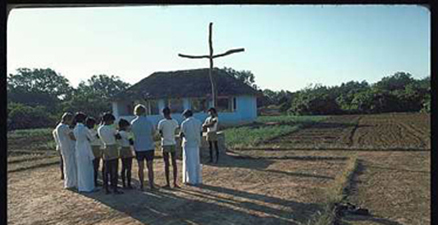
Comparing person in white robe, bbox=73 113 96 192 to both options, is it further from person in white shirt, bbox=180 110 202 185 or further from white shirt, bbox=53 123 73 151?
person in white shirt, bbox=180 110 202 185

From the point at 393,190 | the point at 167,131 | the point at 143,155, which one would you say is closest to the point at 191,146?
the point at 167,131

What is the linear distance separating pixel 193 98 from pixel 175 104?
6.27ft

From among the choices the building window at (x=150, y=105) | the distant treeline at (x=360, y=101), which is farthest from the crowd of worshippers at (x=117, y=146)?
the distant treeline at (x=360, y=101)

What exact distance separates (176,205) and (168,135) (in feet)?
5.04

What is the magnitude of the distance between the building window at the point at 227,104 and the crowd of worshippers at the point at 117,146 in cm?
1935

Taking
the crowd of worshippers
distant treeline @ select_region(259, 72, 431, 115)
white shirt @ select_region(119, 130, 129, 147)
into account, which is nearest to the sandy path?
the crowd of worshippers

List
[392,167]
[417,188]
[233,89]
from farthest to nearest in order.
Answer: [233,89], [392,167], [417,188]

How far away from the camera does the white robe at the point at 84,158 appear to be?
7.44 meters

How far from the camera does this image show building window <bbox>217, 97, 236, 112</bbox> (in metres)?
27.5

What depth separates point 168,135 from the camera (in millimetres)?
7504

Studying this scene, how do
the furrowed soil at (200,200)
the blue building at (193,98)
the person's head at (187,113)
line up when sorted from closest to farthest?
the furrowed soil at (200,200)
the person's head at (187,113)
the blue building at (193,98)

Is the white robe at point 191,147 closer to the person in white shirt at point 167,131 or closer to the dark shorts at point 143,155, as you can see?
the person in white shirt at point 167,131
